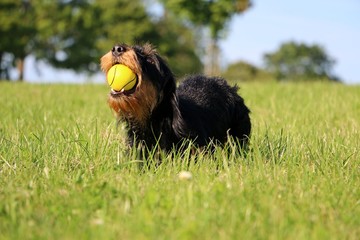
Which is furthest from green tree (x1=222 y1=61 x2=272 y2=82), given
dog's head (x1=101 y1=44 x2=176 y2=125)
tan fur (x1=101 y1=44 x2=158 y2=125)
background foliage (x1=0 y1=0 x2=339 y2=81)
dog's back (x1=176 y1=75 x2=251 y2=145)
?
tan fur (x1=101 y1=44 x2=158 y2=125)

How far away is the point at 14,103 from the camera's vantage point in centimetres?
863

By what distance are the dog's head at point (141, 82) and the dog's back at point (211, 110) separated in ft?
1.14

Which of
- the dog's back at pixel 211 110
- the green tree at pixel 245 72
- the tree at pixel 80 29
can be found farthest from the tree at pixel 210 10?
the green tree at pixel 245 72

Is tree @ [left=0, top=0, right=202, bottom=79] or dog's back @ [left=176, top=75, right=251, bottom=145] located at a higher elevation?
tree @ [left=0, top=0, right=202, bottom=79]

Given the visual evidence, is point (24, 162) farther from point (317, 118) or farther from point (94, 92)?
point (94, 92)

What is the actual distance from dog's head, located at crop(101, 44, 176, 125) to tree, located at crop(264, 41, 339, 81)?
240 feet

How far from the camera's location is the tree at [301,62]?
3017 inches

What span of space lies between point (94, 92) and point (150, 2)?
112ft

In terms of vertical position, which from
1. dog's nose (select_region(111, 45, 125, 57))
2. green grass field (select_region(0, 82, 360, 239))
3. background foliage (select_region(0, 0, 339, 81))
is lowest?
green grass field (select_region(0, 82, 360, 239))

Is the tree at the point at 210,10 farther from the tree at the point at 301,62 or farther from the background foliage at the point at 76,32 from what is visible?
the tree at the point at 301,62

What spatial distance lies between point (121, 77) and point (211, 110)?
1350mm

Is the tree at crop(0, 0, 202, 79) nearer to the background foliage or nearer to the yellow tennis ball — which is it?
the background foliage

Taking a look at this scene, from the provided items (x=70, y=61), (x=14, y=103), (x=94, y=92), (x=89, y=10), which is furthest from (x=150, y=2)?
(x=14, y=103)

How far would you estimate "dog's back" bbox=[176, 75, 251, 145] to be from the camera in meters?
4.59
